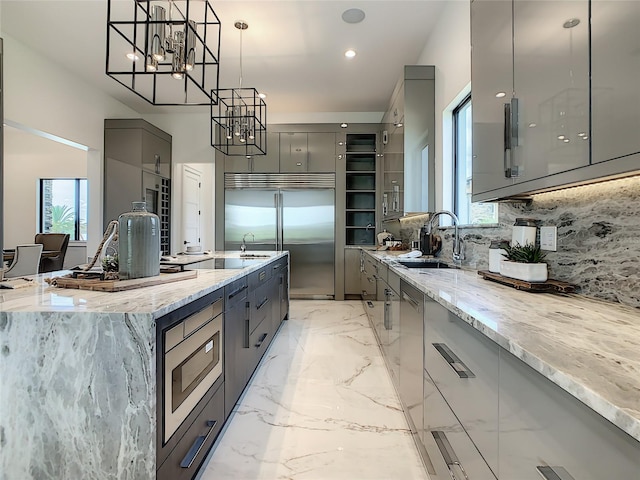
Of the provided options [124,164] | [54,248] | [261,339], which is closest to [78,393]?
[261,339]

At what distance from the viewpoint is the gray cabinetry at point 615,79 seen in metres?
0.83

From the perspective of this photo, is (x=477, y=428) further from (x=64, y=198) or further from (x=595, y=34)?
(x=64, y=198)

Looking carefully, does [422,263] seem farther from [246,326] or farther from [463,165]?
[246,326]

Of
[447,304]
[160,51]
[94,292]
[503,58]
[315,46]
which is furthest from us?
[315,46]

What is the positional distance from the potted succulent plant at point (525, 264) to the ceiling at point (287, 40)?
8.36ft

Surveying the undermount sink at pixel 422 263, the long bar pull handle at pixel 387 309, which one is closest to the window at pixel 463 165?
the undermount sink at pixel 422 263

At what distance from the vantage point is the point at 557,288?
137 cm

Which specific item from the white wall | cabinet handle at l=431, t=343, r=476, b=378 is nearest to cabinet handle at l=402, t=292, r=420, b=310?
→ cabinet handle at l=431, t=343, r=476, b=378

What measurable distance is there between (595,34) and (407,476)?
5.86ft

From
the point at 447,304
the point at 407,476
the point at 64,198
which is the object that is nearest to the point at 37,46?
the point at 64,198

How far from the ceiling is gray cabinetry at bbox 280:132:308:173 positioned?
696 mm

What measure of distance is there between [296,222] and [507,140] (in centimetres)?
429

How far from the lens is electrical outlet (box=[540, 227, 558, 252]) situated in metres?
1.50

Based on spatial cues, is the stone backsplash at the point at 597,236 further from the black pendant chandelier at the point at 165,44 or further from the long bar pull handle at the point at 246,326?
the black pendant chandelier at the point at 165,44
